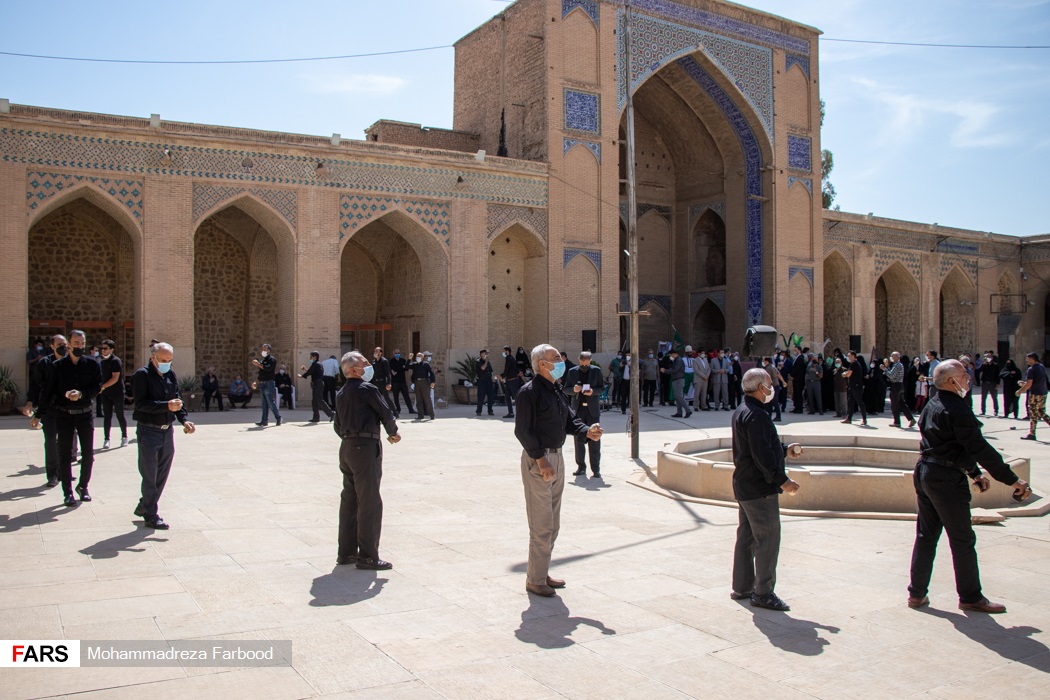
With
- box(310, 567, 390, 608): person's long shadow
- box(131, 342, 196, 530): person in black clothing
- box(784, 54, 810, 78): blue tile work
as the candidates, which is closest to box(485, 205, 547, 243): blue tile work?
box(784, 54, 810, 78): blue tile work

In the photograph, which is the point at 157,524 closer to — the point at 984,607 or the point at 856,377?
the point at 984,607

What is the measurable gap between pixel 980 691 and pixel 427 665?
222cm

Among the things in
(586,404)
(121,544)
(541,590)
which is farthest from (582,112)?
(541,590)

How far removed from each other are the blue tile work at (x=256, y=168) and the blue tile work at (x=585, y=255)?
51.1 inches

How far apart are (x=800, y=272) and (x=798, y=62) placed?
614 cm

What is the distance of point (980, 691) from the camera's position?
11.8 ft

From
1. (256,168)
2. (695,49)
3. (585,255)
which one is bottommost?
(585,255)

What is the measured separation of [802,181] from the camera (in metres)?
26.0

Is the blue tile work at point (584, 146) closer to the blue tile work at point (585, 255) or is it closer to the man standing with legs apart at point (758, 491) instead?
the blue tile work at point (585, 255)

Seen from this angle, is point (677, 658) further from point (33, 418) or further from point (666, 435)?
point (666, 435)

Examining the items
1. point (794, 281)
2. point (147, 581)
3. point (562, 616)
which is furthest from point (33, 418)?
point (794, 281)

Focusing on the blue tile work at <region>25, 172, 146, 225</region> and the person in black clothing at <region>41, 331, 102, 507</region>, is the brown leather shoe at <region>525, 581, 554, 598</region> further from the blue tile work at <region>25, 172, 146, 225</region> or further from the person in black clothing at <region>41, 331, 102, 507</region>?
the blue tile work at <region>25, 172, 146, 225</region>

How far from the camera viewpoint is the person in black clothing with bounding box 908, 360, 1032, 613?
15.1 ft

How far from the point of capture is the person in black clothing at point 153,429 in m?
6.41
